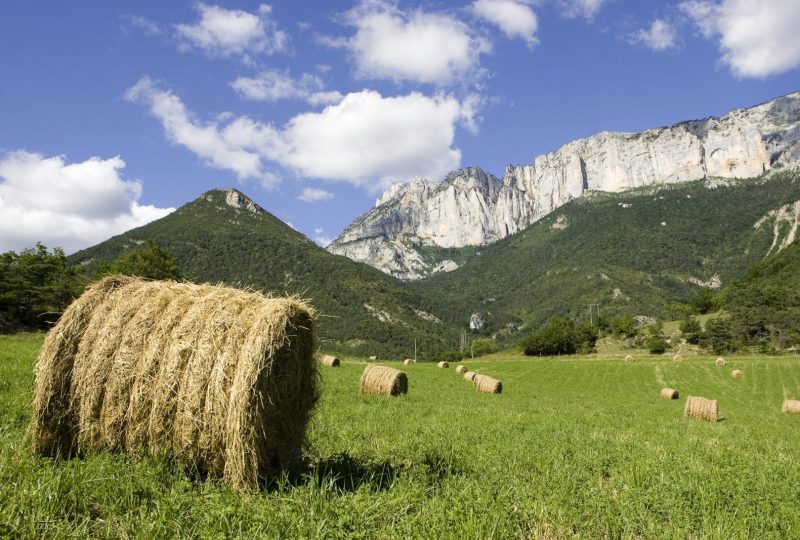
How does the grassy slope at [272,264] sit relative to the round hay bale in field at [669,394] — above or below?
above

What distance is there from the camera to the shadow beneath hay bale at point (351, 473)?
5652mm

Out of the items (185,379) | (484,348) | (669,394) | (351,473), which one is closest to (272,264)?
(484,348)

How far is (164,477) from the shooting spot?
18.0 ft

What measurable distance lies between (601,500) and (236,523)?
14.1 feet

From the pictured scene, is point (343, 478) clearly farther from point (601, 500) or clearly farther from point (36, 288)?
point (36, 288)

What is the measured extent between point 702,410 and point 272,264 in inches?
6097

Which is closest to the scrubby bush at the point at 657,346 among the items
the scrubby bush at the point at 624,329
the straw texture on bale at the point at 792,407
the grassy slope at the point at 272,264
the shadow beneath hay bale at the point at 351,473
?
the scrubby bush at the point at 624,329

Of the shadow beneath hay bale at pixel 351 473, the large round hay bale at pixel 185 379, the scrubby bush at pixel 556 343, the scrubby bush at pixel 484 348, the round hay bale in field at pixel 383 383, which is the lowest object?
the scrubby bush at pixel 484 348

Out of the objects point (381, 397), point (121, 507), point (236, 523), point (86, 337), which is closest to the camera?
point (236, 523)

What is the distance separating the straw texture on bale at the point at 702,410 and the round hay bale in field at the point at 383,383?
1340cm

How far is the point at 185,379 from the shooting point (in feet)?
19.0

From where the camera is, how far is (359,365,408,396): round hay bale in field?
65.9ft

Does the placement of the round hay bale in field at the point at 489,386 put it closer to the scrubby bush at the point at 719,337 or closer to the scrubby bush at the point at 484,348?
the scrubby bush at the point at 719,337

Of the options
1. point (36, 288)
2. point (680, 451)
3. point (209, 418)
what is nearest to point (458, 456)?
point (209, 418)
